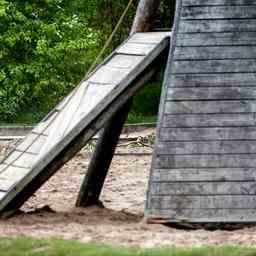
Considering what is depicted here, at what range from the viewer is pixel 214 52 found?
9.77 m

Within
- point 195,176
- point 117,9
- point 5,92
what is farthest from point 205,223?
point 117,9

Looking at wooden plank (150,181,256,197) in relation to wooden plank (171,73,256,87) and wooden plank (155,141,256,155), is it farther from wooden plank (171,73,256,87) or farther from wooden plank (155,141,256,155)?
wooden plank (171,73,256,87)

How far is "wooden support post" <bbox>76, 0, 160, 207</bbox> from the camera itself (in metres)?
11.1

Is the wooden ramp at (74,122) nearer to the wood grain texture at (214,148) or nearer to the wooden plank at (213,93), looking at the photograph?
the wooden plank at (213,93)

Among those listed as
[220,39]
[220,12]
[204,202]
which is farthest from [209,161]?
[220,12]

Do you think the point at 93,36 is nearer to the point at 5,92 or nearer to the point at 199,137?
the point at 5,92

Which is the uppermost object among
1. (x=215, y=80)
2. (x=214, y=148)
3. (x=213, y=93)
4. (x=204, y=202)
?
(x=215, y=80)

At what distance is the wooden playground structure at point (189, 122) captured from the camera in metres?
9.31

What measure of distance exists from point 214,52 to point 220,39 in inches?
5.8

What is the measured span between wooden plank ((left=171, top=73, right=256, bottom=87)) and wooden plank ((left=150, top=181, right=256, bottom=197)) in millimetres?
984

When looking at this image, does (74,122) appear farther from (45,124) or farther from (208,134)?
(208,134)

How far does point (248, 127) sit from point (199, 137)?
1.56ft

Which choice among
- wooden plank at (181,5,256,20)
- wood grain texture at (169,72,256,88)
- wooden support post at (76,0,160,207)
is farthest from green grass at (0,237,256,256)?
wooden support post at (76,0,160,207)

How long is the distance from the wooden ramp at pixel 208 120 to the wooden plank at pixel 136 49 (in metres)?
0.48
